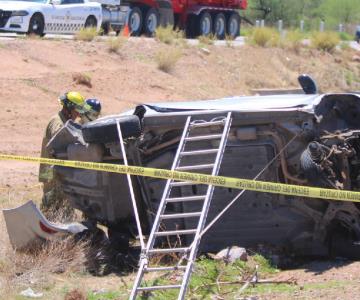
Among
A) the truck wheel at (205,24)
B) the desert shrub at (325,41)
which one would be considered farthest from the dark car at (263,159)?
the desert shrub at (325,41)

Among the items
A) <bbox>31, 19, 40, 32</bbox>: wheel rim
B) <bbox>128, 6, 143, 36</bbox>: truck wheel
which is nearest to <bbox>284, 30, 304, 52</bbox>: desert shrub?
<bbox>128, 6, 143, 36</bbox>: truck wheel

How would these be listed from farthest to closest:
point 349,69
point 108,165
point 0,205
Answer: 1. point 349,69
2. point 0,205
3. point 108,165

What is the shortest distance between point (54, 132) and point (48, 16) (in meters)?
15.6

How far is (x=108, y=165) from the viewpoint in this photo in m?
8.03

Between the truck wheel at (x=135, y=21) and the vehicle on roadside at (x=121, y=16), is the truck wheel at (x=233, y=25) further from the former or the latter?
the truck wheel at (x=135, y=21)

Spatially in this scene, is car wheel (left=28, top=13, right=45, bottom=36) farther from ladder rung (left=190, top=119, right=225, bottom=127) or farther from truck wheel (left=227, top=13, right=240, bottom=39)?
ladder rung (left=190, top=119, right=225, bottom=127)

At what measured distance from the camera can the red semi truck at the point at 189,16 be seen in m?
30.5

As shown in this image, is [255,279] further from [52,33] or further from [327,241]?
[52,33]

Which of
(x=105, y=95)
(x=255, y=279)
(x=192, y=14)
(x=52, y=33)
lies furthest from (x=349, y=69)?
(x=255, y=279)

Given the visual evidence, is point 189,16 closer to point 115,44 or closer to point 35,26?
point 115,44

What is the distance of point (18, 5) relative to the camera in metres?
23.7

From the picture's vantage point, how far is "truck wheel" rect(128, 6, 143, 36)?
29.9m

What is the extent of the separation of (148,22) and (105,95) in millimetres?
10735

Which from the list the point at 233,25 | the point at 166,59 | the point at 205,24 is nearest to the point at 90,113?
the point at 166,59
